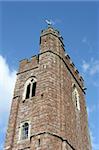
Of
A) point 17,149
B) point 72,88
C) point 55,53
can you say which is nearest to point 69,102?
point 72,88

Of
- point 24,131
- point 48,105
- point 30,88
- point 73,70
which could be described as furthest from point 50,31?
point 24,131

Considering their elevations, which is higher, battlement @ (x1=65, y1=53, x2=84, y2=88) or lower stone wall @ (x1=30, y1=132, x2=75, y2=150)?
battlement @ (x1=65, y1=53, x2=84, y2=88)

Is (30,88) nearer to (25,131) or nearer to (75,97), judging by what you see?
(25,131)

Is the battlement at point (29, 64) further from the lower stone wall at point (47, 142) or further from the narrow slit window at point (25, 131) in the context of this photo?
the lower stone wall at point (47, 142)

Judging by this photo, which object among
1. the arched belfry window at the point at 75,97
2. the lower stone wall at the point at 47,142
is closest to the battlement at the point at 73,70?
the arched belfry window at the point at 75,97

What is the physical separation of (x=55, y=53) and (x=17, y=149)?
9730mm

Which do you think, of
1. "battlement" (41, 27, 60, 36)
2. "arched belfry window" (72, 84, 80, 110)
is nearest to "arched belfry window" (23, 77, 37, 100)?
"arched belfry window" (72, 84, 80, 110)

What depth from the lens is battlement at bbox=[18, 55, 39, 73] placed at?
2838cm

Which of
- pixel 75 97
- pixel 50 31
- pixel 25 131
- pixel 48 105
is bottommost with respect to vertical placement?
pixel 25 131

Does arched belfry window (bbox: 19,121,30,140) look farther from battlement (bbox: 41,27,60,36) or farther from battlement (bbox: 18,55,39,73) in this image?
battlement (bbox: 41,27,60,36)

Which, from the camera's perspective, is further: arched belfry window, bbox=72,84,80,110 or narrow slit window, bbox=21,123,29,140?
arched belfry window, bbox=72,84,80,110

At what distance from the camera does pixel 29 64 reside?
28922 millimetres

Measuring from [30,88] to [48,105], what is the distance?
12.6 ft

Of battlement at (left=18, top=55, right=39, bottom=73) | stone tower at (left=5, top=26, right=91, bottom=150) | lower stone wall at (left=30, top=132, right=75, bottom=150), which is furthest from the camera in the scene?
battlement at (left=18, top=55, right=39, bottom=73)
